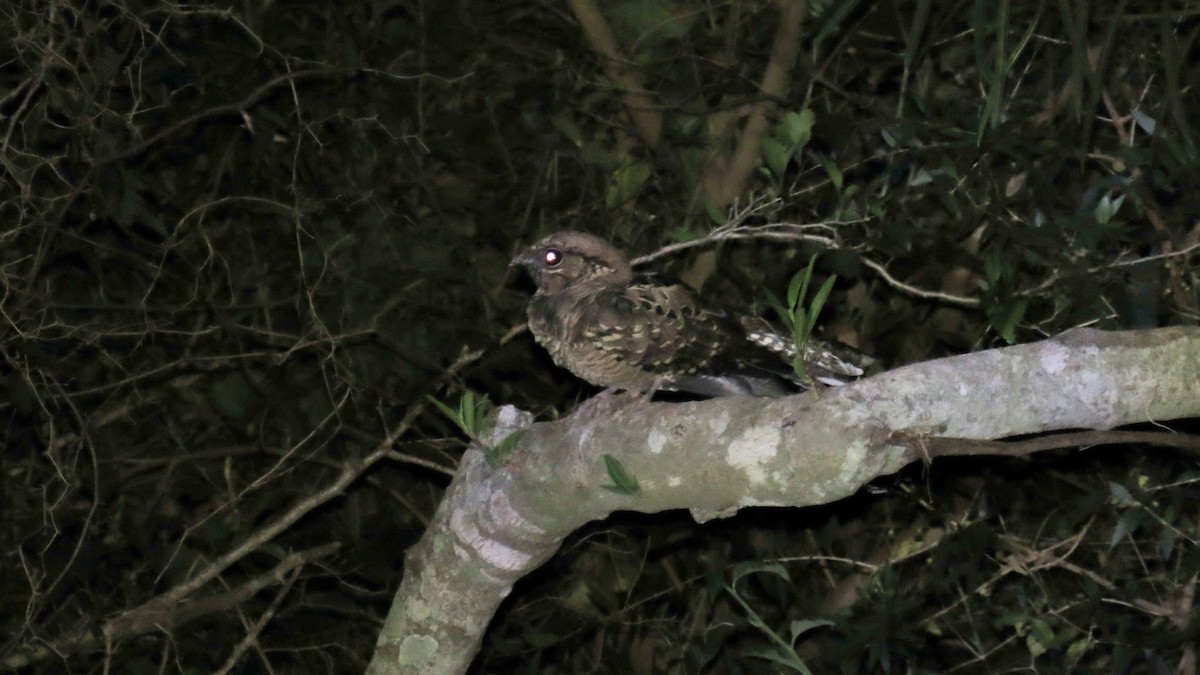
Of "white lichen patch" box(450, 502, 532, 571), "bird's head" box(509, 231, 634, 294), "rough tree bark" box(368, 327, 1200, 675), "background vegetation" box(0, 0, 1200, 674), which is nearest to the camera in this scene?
"rough tree bark" box(368, 327, 1200, 675)

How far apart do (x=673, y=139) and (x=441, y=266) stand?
643 millimetres

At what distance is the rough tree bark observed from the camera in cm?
177

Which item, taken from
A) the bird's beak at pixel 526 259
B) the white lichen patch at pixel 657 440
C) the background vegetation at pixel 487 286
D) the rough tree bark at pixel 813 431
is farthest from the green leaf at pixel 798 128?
the white lichen patch at pixel 657 440

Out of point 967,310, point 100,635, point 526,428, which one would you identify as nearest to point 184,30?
point 100,635

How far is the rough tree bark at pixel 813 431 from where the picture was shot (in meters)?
1.77

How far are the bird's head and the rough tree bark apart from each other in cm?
49

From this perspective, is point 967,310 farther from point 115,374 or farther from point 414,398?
point 115,374

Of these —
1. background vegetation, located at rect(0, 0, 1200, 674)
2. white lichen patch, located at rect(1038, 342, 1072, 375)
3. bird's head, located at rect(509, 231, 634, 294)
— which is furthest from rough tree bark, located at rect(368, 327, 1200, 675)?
background vegetation, located at rect(0, 0, 1200, 674)

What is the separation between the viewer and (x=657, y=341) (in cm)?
254

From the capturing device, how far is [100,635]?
2.87 metres

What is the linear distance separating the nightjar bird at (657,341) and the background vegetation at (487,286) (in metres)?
0.27

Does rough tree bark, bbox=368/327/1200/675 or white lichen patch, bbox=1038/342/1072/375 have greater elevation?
white lichen patch, bbox=1038/342/1072/375

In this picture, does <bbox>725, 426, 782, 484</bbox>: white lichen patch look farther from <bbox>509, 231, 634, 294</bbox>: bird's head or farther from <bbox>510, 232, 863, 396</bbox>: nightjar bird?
<bbox>509, 231, 634, 294</bbox>: bird's head

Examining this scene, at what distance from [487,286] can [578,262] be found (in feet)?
2.21
